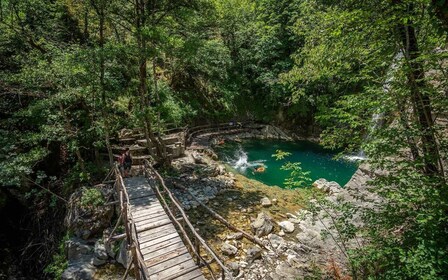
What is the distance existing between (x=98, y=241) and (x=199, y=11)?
1032 cm

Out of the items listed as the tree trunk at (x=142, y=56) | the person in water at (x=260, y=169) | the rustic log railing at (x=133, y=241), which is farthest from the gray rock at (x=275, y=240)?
the person in water at (x=260, y=169)

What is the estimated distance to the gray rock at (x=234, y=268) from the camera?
6.66 m

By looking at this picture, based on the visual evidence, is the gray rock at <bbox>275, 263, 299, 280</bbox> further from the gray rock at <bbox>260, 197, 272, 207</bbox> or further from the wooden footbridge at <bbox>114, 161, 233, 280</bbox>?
the gray rock at <bbox>260, 197, 272, 207</bbox>

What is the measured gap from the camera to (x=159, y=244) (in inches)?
253

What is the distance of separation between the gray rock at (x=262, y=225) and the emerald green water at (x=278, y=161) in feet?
17.4

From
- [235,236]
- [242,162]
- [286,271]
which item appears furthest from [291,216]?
[242,162]

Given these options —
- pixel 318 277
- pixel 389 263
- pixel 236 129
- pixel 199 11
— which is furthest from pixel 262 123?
pixel 389 263

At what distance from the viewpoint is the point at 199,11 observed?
1105 cm

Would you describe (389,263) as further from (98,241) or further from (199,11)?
(199,11)

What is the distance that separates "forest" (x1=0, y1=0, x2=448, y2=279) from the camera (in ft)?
13.0

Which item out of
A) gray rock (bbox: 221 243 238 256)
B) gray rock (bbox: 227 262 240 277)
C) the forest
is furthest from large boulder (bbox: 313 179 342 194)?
gray rock (bbox: 227 262 240 277)

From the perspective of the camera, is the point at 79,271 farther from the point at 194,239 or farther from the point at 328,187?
the point at 328,187

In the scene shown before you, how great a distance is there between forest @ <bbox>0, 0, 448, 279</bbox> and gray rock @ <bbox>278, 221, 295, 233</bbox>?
192cm

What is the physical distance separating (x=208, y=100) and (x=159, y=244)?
16.9 metres
